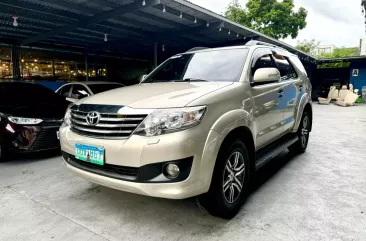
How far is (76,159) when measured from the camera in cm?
239

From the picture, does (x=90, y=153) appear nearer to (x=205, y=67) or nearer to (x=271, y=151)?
(x=205, y=67)

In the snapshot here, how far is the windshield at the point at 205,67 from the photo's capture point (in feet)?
8.91

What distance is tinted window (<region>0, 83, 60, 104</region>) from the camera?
4539mm

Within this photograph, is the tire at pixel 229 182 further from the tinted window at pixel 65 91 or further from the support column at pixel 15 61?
the support column at pixel 15 61

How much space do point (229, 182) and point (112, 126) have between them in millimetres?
1106

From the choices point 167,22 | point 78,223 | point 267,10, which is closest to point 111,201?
point 78,223

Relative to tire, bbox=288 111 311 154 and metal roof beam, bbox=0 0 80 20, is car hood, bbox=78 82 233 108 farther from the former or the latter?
metal roof beam, bbox=0 0 80 20

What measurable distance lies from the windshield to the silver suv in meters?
0.01

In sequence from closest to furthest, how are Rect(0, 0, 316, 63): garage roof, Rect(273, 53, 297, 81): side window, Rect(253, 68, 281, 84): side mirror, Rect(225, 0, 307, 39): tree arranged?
Rect(253, 68, 281, 84): side mirror
Rect(273, 53, 297, 81): side window
Rect(0, 0, 316, 63): garage roof
Rect(225, 0, 307, 39): tree

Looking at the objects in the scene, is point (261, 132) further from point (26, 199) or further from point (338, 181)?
point (26, 199)

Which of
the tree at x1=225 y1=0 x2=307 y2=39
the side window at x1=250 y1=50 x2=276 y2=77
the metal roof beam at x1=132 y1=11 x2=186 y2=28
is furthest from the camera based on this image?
the tree at x1=225 y1=0 x2=307 y2=39

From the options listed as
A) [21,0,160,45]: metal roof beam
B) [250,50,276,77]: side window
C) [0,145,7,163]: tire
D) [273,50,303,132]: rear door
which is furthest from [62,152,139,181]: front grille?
[21,0,160,45]: metal roof beam

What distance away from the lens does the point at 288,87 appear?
3590 mm

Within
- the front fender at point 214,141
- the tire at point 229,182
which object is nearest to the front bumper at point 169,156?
the front fender at point 214,141
